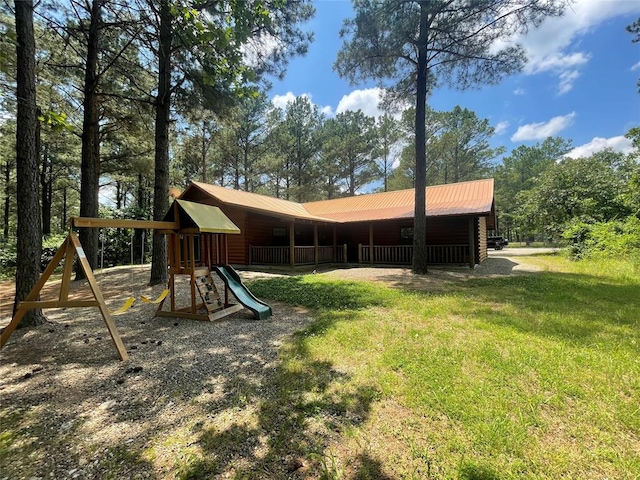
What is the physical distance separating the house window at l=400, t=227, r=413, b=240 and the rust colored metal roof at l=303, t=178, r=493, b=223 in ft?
3.40

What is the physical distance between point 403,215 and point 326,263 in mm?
4633

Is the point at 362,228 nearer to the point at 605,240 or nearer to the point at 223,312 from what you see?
the point at 605,240

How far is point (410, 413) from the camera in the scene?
2.40 meters

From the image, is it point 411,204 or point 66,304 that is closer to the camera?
point 66,304

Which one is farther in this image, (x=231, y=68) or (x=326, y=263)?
(x=326, y=263)

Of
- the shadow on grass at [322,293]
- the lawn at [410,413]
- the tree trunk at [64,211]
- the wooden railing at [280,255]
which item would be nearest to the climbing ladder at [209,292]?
the shadow on grass at [322,293]

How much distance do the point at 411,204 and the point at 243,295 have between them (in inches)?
477

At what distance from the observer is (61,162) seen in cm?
1806

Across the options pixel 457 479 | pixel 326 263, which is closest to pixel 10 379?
pixel 457 479

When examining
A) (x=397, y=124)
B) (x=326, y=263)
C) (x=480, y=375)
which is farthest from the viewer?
(x=397, y=124)

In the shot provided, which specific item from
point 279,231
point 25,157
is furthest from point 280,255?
point 25,157

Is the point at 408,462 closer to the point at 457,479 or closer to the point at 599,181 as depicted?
the point at 457,479

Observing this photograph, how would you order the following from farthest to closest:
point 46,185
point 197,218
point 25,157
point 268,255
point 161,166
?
point 46,185
point 268,255
point 161,166
point 197,218
point 25,157

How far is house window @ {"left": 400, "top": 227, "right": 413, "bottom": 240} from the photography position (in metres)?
14.9
